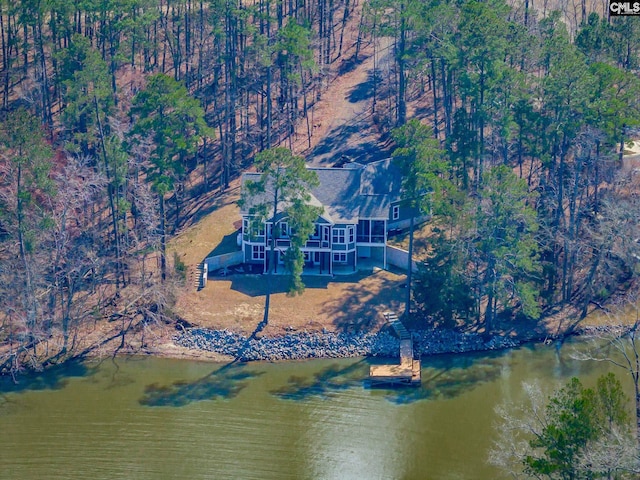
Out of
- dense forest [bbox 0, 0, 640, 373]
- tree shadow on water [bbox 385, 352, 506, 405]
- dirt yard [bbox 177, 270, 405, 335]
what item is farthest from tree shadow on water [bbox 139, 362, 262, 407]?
tree shadow on water [bbox 385, 352, 506, 405]

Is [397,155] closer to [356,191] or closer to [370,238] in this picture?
[356,191]

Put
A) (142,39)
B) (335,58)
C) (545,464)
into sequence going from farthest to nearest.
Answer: (335,58), (142,39), (545,464)

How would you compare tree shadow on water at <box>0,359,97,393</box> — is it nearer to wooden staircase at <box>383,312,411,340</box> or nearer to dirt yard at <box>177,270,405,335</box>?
dirt yard at <box>177,270,405,335</box>

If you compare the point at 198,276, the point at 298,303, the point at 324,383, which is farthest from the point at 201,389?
the point at 198,276

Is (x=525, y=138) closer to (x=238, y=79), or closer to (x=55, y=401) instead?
(x=238, y=79)

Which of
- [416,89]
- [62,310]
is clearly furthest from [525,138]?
[62,310]
